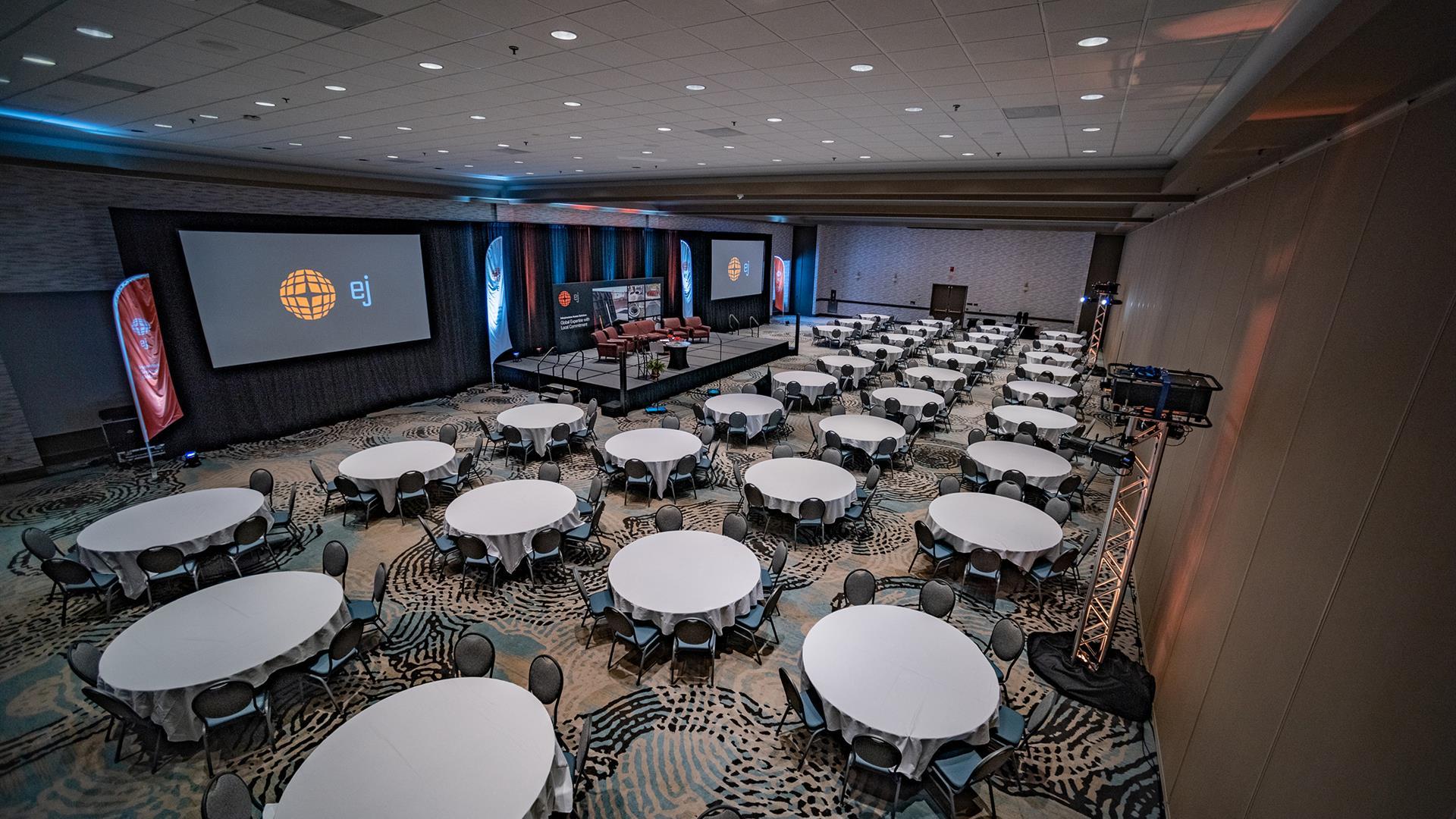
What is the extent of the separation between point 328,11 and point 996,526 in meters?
7.41

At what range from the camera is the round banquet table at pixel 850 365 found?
15.1 meters

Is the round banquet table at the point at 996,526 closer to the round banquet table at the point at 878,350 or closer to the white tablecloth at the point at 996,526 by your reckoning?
the white tablecloth at the point at 996,526

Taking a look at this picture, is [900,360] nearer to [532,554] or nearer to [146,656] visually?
[532,554]

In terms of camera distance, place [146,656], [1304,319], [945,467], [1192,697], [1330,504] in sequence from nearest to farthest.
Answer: [1330,504] → [1304,319] → [1192,697] → [146,656] → [945,467]

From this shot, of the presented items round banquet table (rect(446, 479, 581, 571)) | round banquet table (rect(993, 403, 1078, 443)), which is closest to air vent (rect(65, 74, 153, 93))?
round banquet table (rect(446, 479, 581, 571))

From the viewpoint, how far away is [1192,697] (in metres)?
4.11

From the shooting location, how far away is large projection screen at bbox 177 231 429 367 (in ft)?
33.3

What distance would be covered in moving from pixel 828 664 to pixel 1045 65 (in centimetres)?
472

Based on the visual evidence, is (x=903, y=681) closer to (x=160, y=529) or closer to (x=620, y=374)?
(x=160, y=529)

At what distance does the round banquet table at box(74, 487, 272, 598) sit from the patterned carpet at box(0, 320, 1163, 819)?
0.54 meters

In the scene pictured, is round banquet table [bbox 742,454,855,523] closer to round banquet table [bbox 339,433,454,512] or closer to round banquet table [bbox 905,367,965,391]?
round banquet table [bbox 339,433,454,512]

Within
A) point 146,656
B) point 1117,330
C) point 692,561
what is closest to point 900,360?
point 1117,330

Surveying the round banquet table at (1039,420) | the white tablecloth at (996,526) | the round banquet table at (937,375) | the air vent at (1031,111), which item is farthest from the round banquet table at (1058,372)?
the air vent at (1031,111)

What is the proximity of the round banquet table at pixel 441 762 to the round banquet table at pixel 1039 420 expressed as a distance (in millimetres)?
9618
